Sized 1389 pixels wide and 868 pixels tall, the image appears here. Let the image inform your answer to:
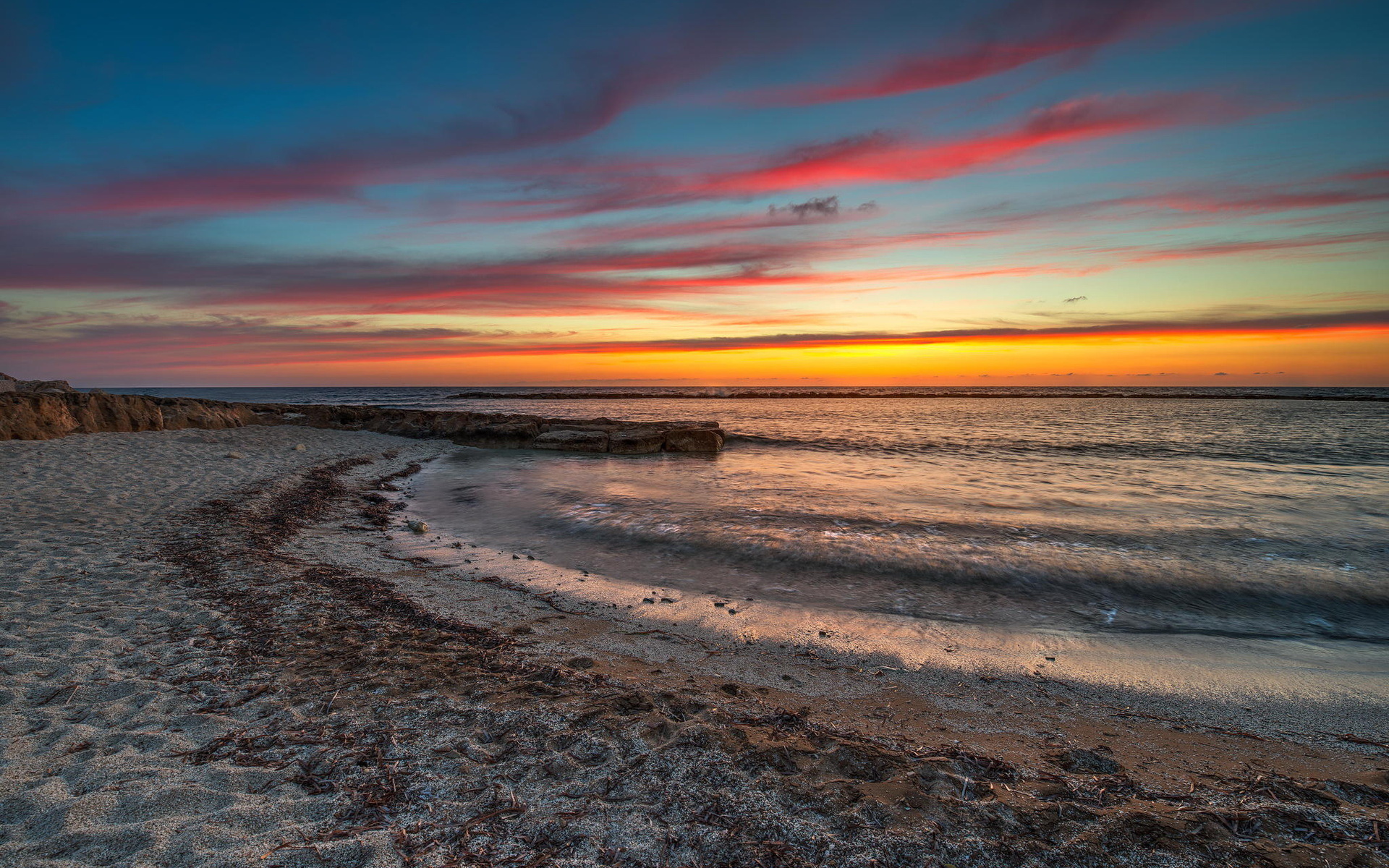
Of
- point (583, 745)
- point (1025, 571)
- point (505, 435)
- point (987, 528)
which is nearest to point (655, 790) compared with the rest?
point (583, 745)

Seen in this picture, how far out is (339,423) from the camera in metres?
30.5

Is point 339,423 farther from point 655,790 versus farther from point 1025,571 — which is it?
point 655,790

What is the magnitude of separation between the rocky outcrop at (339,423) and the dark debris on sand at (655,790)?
1980 cm

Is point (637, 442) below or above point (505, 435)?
Result: below

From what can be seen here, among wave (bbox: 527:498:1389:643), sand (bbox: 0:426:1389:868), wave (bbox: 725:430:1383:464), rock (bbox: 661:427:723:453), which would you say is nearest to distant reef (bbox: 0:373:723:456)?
rock (bbox: 661:427:723:453)

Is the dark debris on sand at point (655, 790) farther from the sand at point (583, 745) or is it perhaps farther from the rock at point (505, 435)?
the rock at point (505, 435)

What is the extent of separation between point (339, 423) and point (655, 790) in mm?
32970

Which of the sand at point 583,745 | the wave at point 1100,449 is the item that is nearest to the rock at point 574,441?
the wave at point 1100,449

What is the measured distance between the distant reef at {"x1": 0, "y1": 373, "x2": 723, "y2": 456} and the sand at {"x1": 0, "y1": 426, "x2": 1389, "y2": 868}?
1585 cm

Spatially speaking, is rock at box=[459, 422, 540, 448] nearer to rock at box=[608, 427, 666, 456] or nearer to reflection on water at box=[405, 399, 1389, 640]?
reflection on water at box=[405, 399, 1389, 640]

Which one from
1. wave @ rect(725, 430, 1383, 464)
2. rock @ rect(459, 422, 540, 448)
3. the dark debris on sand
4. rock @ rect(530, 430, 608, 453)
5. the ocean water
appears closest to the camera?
the dark debris on sand

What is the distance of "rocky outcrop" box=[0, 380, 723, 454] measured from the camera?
682 inches

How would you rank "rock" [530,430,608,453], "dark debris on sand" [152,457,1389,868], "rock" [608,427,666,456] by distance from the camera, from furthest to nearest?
"rock" [530,430,608,453], "rock" [608,427,666,456], "dark debris on sand" [152,457,1389,868]

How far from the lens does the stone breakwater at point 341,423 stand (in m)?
17.3
